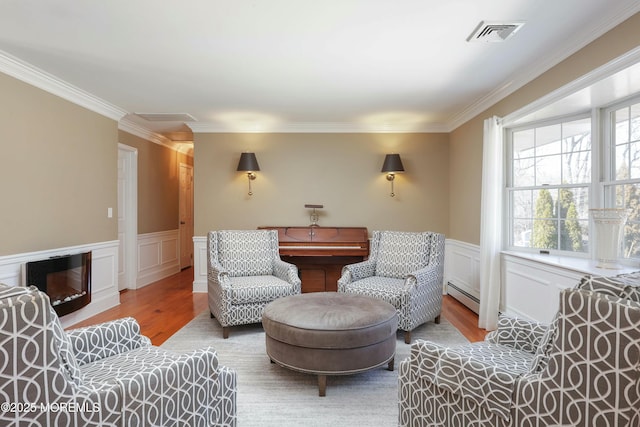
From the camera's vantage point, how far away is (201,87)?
3.25 metres

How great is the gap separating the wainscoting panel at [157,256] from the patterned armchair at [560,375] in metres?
4.78

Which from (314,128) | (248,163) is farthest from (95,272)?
(314,128)

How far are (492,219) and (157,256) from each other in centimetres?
502

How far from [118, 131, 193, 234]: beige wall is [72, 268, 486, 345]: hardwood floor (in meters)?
1.10

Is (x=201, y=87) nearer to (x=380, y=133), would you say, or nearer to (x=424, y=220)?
(x=380, y=133)

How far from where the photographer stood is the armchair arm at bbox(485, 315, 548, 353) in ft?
5.32

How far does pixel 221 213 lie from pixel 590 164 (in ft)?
13.7

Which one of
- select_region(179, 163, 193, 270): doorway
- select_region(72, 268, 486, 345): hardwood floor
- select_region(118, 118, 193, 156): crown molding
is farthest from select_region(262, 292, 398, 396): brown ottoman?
select_region(179, 163, 193, 270): doorway

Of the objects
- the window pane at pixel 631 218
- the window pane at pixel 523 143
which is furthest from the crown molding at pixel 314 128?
the window pane at pixel 631 218

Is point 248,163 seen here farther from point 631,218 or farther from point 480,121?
point 631,218

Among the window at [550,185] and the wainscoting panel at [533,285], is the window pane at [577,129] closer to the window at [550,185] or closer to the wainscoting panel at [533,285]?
the window at [550,185]

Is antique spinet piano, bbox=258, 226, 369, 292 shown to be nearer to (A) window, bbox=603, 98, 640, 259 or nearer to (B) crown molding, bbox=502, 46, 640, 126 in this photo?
(B) crown molding, bbox=502, 46, 640, 126

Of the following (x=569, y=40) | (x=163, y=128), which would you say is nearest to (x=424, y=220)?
(x=569, y=40)

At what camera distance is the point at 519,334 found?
1662 millimetres
